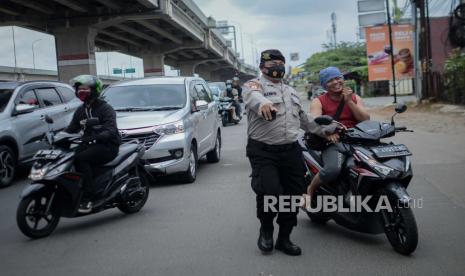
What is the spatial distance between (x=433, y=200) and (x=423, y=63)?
21452 mm

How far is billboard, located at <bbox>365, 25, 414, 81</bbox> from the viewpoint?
37.8m

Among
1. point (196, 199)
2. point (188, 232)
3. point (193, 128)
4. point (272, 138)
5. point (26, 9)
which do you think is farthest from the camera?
point (26, 9)

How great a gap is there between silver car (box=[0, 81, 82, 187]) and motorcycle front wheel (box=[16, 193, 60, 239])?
417cm

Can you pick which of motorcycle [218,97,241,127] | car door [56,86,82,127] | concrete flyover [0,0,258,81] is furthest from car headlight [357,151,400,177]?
concrete flyover [0,0,258,81]

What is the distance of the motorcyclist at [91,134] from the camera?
6469mm

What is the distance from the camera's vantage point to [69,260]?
5.42m

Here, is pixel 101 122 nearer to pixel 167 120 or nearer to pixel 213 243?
pixel 213 243

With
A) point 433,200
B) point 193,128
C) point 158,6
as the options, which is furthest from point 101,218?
point 158,6

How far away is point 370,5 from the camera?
38344 mm

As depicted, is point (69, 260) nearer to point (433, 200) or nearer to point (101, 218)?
point (101, 218)

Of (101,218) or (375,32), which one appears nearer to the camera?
(101,218)

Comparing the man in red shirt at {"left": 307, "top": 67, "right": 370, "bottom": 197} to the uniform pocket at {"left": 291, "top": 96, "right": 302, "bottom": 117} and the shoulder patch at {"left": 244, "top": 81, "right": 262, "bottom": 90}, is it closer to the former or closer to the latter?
the uniform pocket at {"left": 291, "top": 96, "right": 302, "bottom": 117}

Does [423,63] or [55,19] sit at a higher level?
[55,19]

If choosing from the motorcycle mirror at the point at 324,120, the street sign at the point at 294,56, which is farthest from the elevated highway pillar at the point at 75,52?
the street sign at the point at 294,56
